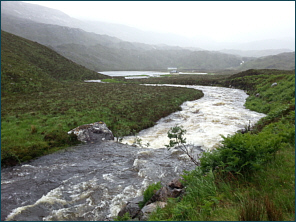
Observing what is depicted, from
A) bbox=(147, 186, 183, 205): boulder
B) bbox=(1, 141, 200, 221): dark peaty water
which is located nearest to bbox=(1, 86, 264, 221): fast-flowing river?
bbox=(1, 141, 200, 221): dark peaty water

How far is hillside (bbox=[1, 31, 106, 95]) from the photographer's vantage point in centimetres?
3805

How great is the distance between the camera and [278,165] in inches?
273

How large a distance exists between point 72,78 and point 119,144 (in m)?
54.7

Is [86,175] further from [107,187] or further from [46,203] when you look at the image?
[46,203]

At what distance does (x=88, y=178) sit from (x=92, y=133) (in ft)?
22.1

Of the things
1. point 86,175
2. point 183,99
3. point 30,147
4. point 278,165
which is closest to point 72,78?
point 183,99

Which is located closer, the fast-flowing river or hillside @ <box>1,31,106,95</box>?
the fast-flowing river

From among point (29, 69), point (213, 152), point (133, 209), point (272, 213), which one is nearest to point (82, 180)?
point (133, 209)

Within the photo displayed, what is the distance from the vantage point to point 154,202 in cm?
660

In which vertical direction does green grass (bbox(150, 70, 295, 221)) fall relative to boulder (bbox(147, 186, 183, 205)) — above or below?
above

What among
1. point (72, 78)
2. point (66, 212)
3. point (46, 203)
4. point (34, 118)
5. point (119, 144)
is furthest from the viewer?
point (72, 78)

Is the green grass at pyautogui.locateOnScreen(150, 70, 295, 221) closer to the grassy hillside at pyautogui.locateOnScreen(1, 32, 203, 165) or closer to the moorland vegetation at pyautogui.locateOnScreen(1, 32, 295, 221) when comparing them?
the moorland vegetation at pyautogui.locateOnScreen(1, 32, 295, 221)

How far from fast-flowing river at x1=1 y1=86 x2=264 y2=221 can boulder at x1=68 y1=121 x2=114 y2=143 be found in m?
0.95

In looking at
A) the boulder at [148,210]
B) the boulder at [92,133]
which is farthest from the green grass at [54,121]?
the boulder at [148,210]
